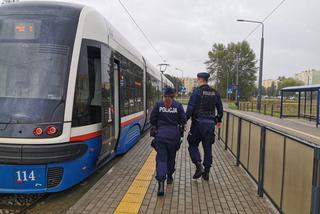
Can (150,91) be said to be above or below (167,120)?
above

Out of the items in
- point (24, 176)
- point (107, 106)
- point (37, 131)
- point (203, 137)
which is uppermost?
point (107, 106)

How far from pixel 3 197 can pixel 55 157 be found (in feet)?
4.06

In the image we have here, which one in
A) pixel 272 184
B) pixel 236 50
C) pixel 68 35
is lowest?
pixel 272 184

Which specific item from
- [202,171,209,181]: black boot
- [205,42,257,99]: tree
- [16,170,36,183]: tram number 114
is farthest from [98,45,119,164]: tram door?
[205,42,257,99]: tree

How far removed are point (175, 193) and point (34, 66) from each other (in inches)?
113

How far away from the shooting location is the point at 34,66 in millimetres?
4738

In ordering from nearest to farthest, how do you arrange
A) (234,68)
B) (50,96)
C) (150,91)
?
(50,96) < (150,91) < (234,68)

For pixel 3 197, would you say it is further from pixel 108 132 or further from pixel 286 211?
pixel 286 211

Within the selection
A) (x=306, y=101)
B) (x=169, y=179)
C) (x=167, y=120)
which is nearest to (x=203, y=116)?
(x=167, y=120)

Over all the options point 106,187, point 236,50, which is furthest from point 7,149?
point 236,50

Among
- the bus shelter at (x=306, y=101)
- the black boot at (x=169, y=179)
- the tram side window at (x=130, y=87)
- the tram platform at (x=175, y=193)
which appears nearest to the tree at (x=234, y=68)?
the bus shelter at (x=306, y=101)

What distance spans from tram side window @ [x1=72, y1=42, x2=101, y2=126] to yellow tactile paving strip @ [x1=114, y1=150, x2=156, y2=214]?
1272mm

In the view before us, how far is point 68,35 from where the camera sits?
16.2ft

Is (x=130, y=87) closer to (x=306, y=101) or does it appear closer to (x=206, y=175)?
(x=206, y=175)
